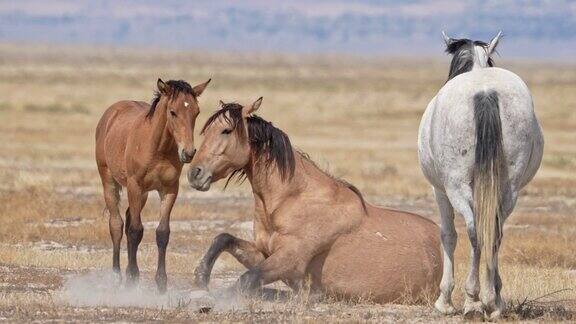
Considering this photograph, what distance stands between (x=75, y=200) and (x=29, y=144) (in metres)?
12.0

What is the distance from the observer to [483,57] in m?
10.1

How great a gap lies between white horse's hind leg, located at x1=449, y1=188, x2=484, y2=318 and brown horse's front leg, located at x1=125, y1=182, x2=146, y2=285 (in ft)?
13.3

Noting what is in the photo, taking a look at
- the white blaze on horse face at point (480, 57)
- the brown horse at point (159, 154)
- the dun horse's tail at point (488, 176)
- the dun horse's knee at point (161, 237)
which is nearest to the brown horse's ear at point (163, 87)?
the brown horse at point (159, 154)

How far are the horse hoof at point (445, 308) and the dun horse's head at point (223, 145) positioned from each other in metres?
2.06

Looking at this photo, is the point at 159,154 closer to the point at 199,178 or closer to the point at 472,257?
the point at 199,178

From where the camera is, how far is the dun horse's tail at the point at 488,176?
8.78 metres

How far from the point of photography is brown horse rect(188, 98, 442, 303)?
33.0ft

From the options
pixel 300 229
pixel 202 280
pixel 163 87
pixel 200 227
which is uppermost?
pixel 163 87

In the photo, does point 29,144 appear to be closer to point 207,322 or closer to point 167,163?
point 167,163

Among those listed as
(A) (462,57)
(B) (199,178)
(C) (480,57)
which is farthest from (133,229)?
(C) (480,57)

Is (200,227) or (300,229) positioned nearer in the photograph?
(300,229)

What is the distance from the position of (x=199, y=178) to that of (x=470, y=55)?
2479 mm

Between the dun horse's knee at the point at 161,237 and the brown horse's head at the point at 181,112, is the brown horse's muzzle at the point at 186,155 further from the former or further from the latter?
the dun horse's knee at the point at 161,237

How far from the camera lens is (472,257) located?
9.01m
